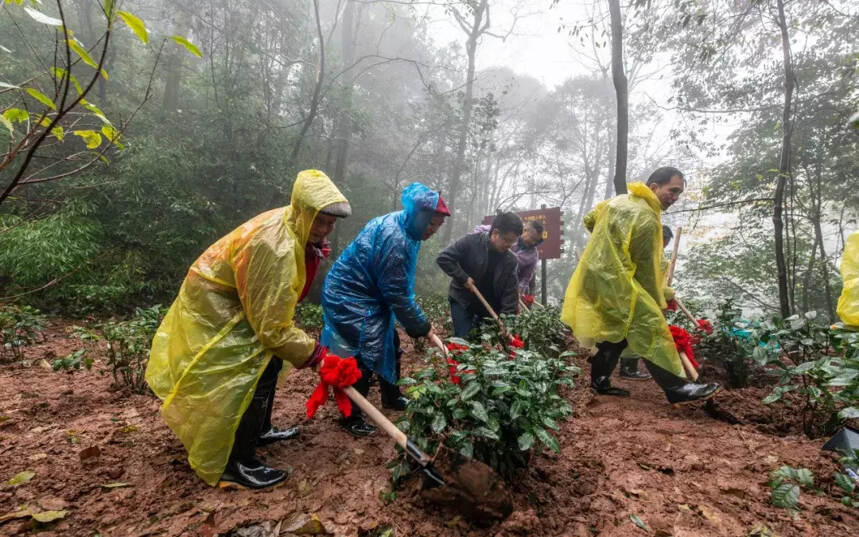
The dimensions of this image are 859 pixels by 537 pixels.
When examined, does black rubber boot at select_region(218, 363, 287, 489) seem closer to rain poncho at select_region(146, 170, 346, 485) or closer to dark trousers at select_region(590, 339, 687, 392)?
rain poncho at select_region(146, 170, 346, 485)

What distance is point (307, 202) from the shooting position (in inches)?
84.7

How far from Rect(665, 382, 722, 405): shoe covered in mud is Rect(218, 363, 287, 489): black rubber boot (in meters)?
3.00

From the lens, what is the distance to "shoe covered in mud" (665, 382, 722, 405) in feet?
9.92

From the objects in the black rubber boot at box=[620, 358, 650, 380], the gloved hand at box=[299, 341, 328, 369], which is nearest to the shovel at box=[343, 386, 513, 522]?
the gloved hand at box=[299, 341, 328, 369]

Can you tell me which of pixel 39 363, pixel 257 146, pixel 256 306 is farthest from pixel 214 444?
pixel 257 146

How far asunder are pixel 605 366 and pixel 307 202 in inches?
120

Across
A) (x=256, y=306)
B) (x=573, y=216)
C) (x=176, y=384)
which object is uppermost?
(x=573, y=216)

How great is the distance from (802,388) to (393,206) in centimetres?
1266

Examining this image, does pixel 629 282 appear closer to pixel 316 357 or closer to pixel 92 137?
pixel 316 357

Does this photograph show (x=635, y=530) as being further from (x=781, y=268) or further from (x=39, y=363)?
(x=39, y=363)

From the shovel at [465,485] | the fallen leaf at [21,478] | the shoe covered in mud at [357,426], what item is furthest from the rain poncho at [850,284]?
the fallen leaf at [21,478]

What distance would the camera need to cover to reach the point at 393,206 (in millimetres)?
14289

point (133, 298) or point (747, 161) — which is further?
point (747, 161)

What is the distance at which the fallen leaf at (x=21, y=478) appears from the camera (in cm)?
201
